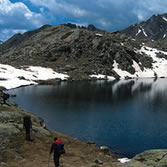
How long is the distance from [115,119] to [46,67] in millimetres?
137990

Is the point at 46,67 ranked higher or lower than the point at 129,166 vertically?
higher

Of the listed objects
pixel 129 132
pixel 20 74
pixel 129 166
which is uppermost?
pixel 20 74

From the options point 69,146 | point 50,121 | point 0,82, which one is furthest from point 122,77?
point 69,146

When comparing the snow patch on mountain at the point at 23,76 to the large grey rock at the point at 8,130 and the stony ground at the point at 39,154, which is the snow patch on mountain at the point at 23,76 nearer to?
the large grey rock at the point at 8,130

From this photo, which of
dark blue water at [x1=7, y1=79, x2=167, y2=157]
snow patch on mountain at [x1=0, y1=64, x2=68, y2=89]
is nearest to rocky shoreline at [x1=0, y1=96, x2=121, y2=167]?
dark blue water at [x1=7, y1=79, x2=167, y2=157]

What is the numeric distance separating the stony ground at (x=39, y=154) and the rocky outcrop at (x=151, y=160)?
3.07 meters

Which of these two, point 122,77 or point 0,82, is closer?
point 0,82

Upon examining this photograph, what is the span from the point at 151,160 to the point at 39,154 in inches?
492

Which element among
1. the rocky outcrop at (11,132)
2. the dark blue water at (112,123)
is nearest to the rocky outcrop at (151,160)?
the dark blue water at (112,123)

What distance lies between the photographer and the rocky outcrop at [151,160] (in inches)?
746

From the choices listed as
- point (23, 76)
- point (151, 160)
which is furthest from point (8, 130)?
point (23, 76)

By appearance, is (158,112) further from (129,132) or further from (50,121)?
(50,121)

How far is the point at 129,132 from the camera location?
4466 cm

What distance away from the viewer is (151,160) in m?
20.0
